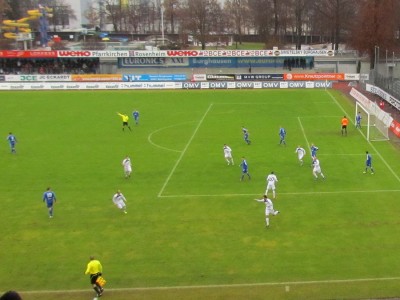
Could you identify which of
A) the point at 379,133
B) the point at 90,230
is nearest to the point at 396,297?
the point at 90,230

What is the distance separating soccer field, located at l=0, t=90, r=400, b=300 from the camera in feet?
54.5

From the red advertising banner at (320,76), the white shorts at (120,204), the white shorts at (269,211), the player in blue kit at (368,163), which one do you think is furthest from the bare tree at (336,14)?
the white shorts at (120,204)

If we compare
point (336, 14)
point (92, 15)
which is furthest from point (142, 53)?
point (92, 15)

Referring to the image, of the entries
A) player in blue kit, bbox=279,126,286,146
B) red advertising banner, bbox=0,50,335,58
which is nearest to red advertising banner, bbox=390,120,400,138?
player in blue kit, bbox=279,126,286,146

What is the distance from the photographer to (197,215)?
2258cm

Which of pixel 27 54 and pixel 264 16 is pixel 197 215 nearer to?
pixel 27 54

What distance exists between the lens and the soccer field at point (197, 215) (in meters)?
16.6

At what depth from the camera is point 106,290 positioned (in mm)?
16266

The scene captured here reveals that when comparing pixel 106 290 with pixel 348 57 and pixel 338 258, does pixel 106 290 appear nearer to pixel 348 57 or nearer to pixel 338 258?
pixel 338 258

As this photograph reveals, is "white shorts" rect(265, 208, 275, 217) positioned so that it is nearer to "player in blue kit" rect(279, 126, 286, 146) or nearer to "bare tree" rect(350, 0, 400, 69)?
"player in blue kit" rect(279, 126, 286, 146)

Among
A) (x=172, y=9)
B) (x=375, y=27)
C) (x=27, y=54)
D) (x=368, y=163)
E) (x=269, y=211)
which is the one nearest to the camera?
(x=269, y=211)

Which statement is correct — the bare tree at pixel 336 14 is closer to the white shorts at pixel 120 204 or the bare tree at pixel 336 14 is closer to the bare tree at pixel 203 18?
the bare tree at pixel 203 18

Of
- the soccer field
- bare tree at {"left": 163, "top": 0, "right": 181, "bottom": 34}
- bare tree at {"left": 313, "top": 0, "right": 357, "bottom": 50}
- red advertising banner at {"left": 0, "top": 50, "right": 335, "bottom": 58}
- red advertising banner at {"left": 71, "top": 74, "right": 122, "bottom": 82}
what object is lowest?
the soccer field

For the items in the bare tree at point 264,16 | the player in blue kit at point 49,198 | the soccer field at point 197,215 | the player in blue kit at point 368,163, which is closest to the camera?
the soccer field at point 197,215
